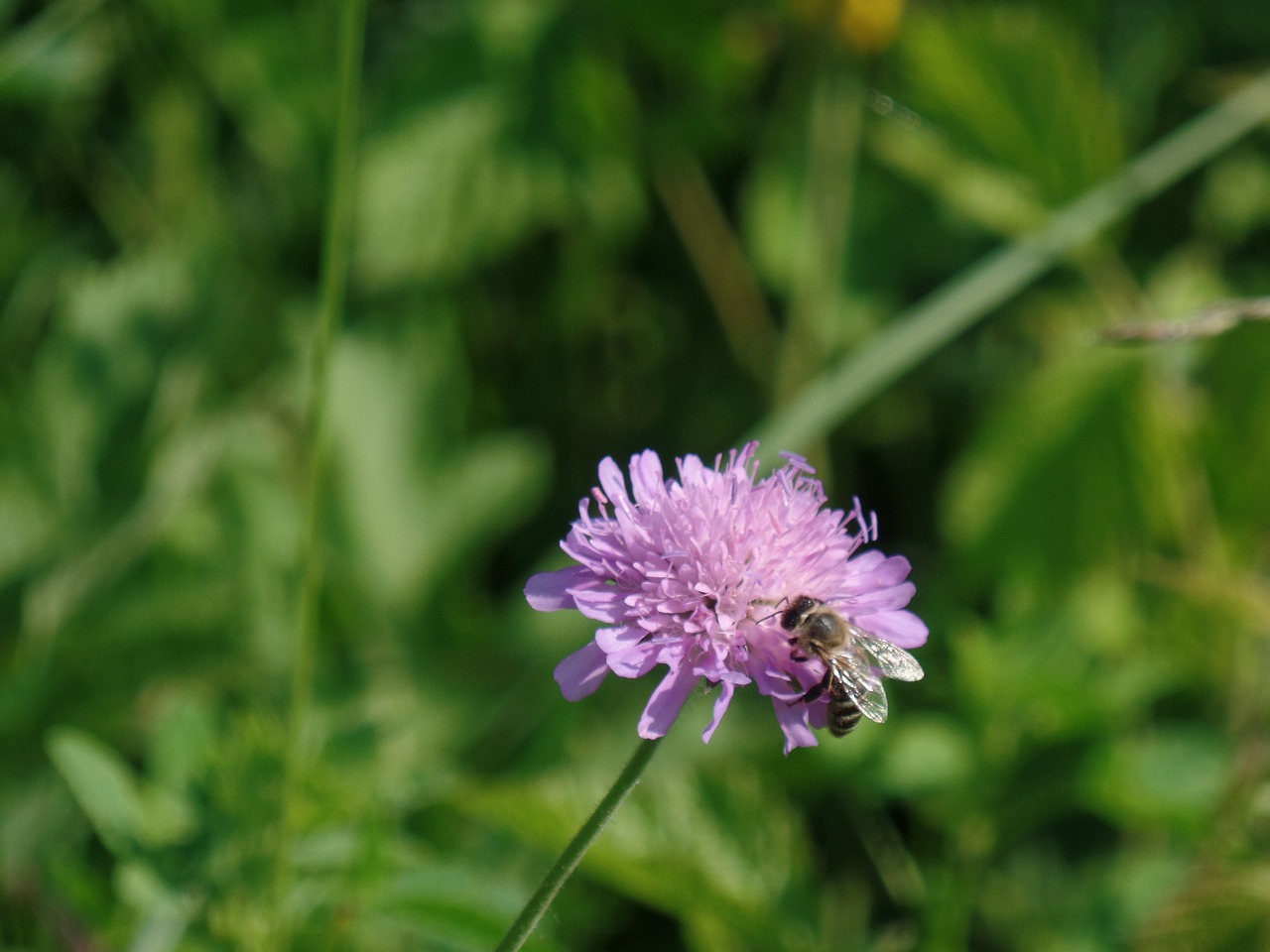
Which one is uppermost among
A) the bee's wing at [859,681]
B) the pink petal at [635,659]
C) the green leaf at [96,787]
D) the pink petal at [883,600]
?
the pink petal at [883,600]

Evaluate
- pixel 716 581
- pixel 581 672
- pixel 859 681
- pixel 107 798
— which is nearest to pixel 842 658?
pixel 859 681

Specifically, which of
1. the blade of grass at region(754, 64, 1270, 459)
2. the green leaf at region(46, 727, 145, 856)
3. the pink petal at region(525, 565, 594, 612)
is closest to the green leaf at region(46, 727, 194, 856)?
the green leaf at region(46, 727, 145, 856)

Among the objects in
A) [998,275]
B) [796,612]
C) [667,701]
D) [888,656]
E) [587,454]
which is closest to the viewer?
[667,701]

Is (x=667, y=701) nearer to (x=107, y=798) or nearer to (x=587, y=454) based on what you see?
(x=107, y=798)

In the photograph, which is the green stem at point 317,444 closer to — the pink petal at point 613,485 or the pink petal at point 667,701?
the pink petal at point 613,485

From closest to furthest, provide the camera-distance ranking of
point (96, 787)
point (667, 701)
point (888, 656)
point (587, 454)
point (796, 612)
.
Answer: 1. point (667, 701)
2. point (796, 612)
3. point (888, 656)
4. point (96, 787)
5. point (587, 454)

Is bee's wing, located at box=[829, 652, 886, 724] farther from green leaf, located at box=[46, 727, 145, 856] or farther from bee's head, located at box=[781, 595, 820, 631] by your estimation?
Answer: green leaf, located at box=[46, 727, 145, 856]

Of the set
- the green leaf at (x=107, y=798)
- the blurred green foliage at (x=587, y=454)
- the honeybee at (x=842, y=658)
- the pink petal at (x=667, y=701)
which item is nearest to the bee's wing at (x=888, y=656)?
the honeybee at (x=842, y=658)

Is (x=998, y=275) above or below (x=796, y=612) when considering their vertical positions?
above
